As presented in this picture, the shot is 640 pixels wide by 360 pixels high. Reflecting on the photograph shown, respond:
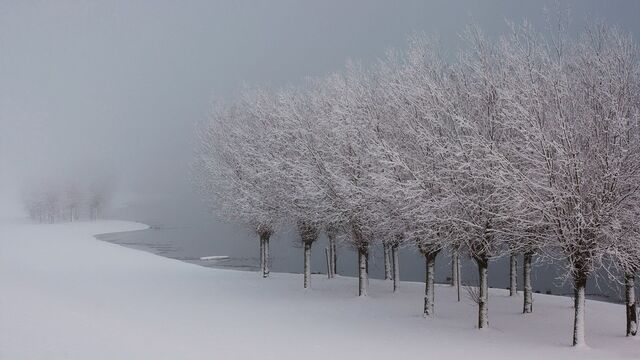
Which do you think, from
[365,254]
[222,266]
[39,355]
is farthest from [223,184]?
[39,355]

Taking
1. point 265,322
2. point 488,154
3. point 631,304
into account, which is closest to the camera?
point 488,154

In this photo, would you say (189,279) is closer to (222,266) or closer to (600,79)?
(222,266)

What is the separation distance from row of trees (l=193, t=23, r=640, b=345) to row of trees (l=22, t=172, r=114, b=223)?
13759cm

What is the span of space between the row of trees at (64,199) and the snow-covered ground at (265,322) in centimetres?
12367

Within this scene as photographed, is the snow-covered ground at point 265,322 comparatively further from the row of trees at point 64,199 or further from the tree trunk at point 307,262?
the row of trees at point 64,199

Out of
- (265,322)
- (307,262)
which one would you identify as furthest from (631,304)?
(307,262)

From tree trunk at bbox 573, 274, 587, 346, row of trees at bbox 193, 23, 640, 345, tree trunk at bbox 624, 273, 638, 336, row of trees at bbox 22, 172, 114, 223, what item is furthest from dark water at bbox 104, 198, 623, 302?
row of trees at bbox 22, 172, 114, 223

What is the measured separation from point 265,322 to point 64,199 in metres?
149

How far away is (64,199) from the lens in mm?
158125

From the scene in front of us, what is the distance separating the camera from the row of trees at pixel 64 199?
6142 inches

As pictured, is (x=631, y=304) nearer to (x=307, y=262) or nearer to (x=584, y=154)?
(x=584, y=154)

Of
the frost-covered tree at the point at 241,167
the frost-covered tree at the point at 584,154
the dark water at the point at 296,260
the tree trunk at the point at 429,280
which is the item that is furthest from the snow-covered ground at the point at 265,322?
the dark water at the point at 296,260

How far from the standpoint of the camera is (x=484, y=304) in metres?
23.2

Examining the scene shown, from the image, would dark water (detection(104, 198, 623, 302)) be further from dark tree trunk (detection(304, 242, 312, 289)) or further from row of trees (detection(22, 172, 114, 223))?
row of trees (detection(22, 172, 114, 223))
